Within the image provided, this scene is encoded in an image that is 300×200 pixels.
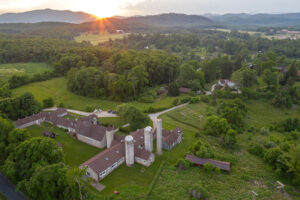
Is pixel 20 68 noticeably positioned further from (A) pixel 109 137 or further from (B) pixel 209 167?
(B) pixel 209 167

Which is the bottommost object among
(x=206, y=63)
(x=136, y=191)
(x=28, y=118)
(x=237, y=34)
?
(x=136, y=191)

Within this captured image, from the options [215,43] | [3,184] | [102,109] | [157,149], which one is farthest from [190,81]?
[215,43]

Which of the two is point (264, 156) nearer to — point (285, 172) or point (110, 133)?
point (285, 172)

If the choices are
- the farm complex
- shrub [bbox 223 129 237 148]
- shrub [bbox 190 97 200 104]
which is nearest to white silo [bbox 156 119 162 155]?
the farm complex

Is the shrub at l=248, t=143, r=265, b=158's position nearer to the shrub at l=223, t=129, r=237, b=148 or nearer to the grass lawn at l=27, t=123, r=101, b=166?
the shrub at l=223, t=129, r=237, b=148

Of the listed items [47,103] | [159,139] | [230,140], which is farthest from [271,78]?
[47,103]

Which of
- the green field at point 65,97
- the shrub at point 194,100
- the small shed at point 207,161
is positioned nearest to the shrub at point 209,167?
the small shed at point 207,161
